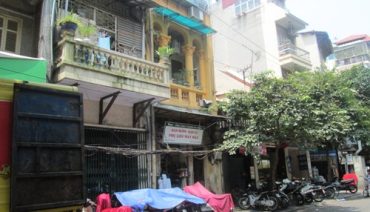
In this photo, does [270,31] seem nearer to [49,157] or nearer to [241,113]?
[241,113]

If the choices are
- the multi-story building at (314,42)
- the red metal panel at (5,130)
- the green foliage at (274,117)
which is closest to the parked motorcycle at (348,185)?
the green foliage at (274,117)

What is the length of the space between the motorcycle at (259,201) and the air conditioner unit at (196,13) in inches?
300

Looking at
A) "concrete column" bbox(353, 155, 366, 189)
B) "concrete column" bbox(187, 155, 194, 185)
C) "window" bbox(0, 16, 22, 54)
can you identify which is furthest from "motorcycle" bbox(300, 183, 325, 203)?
"window" bbox(0, 16, 22, 54)

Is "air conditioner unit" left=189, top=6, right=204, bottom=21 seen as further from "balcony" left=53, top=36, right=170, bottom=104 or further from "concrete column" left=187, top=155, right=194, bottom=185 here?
"concrete column" left=187, top=155, right=194, bottom=185

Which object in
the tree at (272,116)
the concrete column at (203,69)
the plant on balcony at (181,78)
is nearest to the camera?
the tree at (272,116)

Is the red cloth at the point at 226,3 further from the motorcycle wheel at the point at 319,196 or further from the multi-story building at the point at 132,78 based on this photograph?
the motorcycle wheel at the point at 319,196

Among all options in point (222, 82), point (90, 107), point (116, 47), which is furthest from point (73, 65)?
point (222, 82)

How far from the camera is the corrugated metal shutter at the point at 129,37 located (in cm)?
1252

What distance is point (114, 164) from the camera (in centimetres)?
1124

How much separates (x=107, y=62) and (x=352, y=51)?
127ft

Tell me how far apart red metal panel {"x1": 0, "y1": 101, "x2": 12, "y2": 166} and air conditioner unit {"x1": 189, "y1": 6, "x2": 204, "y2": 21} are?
12.1m

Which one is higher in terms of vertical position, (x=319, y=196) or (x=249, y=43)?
(x=249, y=43)

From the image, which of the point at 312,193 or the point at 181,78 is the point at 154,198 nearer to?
the point at 181,78

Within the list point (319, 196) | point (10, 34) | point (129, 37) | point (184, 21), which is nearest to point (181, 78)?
point (184, 21)
